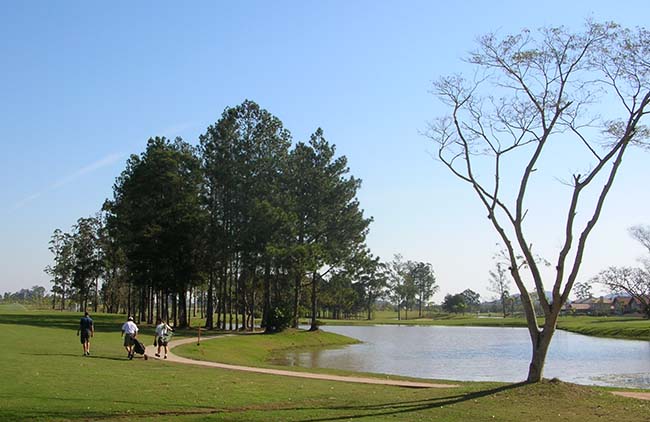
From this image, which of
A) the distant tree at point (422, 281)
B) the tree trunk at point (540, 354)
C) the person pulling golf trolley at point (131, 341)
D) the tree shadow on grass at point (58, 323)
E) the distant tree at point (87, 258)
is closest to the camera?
the tree trunk at point (540, 354)

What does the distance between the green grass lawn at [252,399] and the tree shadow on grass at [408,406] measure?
0.03m

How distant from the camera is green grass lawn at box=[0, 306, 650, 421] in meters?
14.5

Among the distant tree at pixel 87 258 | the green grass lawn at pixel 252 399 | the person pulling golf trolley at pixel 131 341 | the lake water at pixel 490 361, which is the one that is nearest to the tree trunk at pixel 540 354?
the green grass lawn at pixel 252 399

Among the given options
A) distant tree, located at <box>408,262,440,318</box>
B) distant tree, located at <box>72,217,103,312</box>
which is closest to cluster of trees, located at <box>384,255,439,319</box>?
distant tree, located at <box>408,262,440,318</box>

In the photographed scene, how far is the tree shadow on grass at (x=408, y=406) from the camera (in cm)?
1491

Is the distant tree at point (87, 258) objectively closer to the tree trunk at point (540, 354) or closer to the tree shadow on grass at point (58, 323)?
the tree shadow on grass at point (58, 323)

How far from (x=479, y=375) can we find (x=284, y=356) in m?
15.9

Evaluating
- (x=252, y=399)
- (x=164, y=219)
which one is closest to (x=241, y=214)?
(x=164, y=219)

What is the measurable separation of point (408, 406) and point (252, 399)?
4.14m

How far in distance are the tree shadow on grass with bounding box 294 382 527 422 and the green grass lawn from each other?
0.08ft

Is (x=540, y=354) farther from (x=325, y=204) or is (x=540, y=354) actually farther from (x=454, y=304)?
(x=454, y=304)

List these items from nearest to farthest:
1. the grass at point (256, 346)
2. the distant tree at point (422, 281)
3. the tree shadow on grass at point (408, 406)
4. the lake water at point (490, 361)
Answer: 1. the tree shadow on grass at point (408, 406)
2. the lake water at point (490, 361)
3. the grass at point (256, 346)
4. the distant tree at point (422, 281)

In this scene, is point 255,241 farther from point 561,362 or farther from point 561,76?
point 561,76

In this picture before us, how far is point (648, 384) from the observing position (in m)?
29.1
